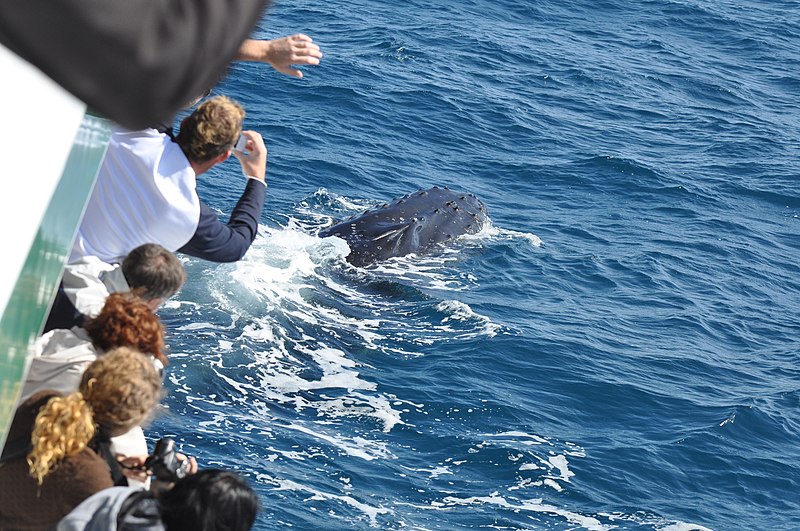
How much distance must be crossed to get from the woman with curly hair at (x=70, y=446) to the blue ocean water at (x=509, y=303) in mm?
6768

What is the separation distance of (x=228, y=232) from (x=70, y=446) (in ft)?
7.53

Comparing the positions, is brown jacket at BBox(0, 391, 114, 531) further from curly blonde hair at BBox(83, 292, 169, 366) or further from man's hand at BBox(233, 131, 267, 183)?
man's hand at BBox(233, 131, 267, 183)

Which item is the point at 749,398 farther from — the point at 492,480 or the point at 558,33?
the point at 558,33

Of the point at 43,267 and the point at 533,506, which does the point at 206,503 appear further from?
the point at 533,506

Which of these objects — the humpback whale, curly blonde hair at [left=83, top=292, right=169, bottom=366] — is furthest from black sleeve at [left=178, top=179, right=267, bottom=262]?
the humpback whale

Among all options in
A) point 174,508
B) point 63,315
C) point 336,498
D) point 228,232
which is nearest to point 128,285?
point 63,315

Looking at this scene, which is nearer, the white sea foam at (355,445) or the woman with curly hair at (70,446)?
the woman with curly hair at (70,446)

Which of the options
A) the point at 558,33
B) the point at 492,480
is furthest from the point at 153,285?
the point at 558,33

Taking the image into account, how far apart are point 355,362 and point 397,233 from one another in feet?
14.1

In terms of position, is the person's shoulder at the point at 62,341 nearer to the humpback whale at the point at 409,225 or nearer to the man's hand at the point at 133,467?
the man's hand at the point at 133,467

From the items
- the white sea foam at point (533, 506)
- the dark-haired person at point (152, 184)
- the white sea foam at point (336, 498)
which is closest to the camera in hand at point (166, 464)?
the dark-haired person at point (152, 184)

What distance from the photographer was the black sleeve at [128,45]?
110cm

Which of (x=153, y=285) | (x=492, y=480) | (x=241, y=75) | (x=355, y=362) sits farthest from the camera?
(x=241, y=75)

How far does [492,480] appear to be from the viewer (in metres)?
12.6
